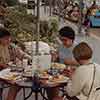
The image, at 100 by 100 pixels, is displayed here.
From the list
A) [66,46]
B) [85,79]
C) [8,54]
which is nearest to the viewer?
[85,79]

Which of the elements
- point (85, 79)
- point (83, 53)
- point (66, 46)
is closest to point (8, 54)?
point (66, 46)

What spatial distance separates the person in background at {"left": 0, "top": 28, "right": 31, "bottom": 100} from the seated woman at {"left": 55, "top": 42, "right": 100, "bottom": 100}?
147cm

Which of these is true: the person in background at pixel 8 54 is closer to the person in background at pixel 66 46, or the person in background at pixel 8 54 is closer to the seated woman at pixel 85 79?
the person in background at pixel 66 46

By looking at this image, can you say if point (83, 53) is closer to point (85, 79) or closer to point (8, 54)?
point (85, 79)

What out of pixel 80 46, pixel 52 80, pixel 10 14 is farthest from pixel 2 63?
pixel 10 14

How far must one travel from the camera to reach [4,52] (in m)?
5.86

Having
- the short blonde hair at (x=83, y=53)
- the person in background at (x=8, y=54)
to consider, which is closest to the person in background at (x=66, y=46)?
the person in background at (x=8, y=54)

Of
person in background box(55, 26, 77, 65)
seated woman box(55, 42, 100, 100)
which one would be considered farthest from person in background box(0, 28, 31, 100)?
seated woman box(55, 42, 100, 100)

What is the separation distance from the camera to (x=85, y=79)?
407cm

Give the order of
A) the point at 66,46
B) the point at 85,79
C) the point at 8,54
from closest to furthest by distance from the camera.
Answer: the point at 85,79, the point at 66,46, the point at 8,54

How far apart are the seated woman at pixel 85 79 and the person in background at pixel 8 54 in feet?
A: 4.81

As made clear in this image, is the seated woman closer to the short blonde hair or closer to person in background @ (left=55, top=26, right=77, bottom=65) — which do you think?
the short blonde hair

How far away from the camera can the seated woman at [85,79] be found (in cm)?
408

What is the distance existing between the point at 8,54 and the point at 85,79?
211cm
